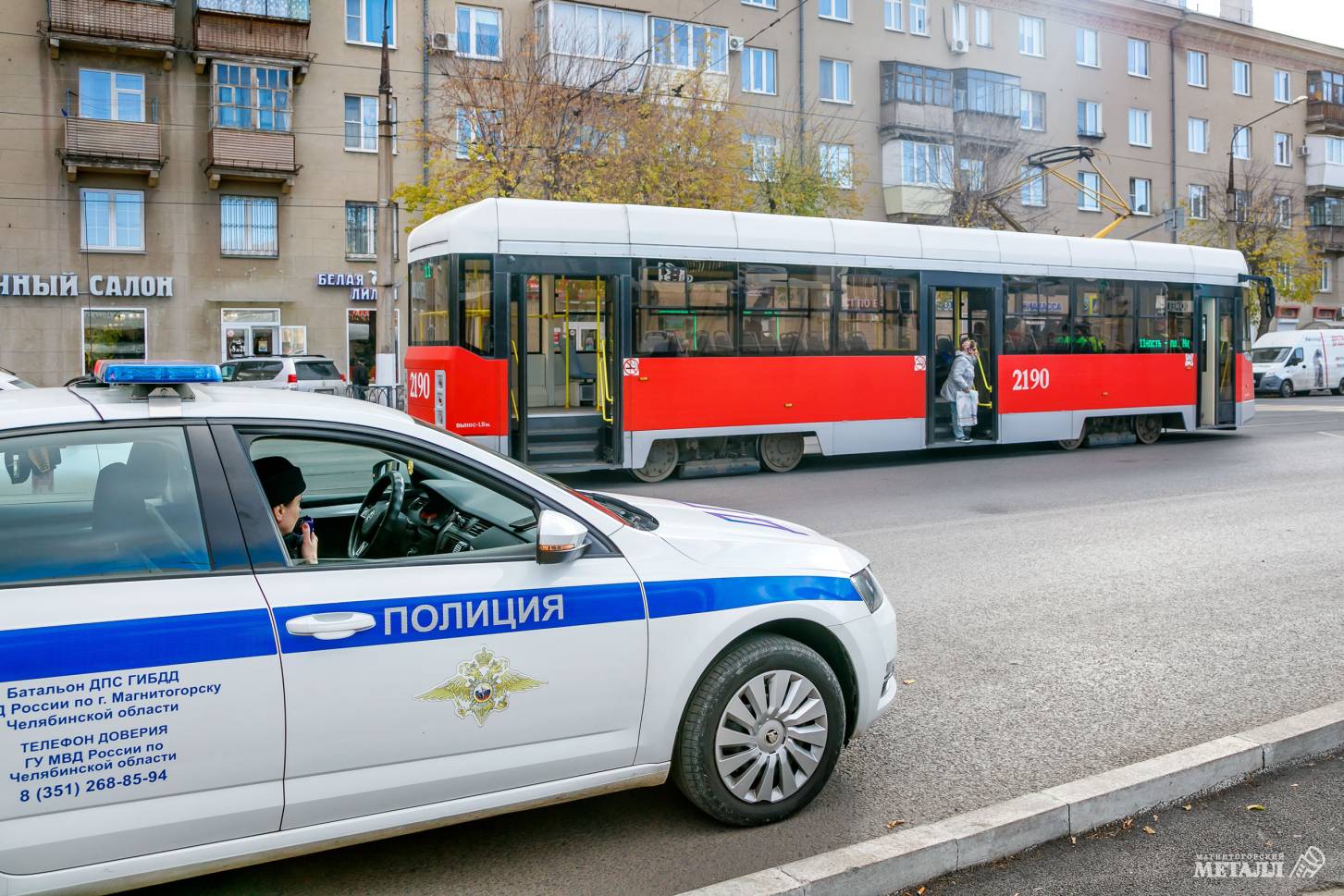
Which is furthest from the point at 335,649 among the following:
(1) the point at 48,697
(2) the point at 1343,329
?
(2) the point at 1343,329

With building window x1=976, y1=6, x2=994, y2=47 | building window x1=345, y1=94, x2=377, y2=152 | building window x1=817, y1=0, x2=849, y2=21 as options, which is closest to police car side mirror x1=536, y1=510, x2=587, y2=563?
building window x1=345, y1=94, x2=377, y2=152

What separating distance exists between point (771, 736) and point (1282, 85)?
61.2 metres

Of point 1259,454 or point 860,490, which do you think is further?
point 1259,454

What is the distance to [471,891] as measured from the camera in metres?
3.61

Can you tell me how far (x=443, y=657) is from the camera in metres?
3.46

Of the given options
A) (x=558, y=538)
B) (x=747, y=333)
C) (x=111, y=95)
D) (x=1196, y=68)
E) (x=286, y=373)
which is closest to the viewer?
(x=558, y=538)

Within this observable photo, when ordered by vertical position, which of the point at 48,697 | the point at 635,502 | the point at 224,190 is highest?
the point at 224,190

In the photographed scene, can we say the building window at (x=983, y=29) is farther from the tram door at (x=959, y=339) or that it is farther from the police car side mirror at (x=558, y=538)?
the police car side mirror at (x=558, y=538)

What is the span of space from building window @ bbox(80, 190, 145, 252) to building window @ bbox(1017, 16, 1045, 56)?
31.9m

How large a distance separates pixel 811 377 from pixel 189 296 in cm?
2203

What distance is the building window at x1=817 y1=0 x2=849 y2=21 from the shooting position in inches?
1594

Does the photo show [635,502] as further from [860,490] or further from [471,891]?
[860,490]

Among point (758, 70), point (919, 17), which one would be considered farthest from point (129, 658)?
point (919, 17)

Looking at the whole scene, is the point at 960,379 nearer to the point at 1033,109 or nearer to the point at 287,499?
the point at 287,499
